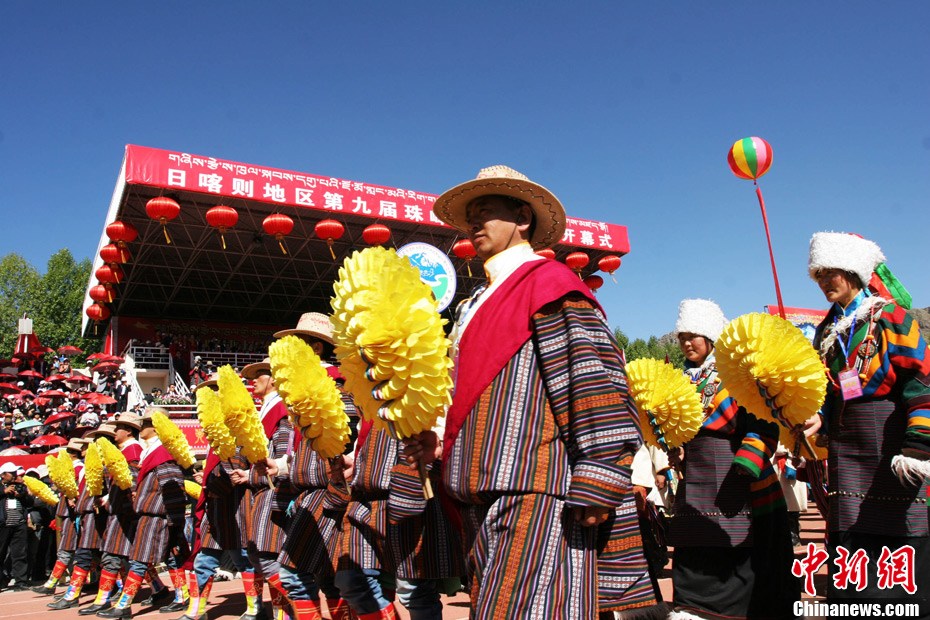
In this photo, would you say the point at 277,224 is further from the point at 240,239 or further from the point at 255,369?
the point at 255,369

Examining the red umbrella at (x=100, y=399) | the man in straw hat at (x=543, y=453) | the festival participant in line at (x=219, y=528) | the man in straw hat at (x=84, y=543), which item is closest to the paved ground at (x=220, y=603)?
the man in straw hat at (x=84, y=543)

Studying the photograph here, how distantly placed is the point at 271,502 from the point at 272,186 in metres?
12.6

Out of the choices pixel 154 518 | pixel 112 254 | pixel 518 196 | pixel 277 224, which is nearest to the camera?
pixel 518 196

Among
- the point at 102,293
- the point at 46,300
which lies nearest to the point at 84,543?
the point at 102,293

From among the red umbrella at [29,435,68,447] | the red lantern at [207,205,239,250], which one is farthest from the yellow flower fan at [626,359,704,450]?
the red umbrella at [29,435,68,447]

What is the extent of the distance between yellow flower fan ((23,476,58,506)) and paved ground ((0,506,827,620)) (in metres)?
1.29

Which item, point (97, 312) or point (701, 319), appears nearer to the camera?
point (701, 319)

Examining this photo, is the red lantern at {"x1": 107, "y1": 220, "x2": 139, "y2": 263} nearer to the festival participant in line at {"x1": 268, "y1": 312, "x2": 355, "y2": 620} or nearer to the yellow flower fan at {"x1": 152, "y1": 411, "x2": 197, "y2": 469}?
the yellow flower fan at {"x1": 152, "y1": 411, "x2": 197, "y2": 469}

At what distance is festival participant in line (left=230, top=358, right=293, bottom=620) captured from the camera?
461 cm

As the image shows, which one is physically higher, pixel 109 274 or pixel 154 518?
pixel 109 274

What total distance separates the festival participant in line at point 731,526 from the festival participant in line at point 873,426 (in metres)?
0.31

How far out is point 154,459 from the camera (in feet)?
23.3

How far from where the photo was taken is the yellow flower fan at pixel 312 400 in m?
3.31

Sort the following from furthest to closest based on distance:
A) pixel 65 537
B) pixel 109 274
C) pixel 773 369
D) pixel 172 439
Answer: pixel 109 274, pixel 65 537, pixel 172 439, pixel 773 369
